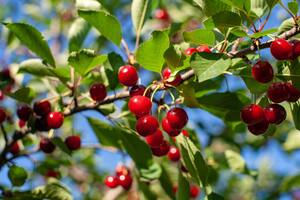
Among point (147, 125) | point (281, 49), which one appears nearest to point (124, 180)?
point (147, 125)

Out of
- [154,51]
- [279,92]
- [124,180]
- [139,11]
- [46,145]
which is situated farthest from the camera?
[124,180]

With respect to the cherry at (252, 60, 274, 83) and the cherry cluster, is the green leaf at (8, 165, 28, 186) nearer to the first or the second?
the cherry cluster

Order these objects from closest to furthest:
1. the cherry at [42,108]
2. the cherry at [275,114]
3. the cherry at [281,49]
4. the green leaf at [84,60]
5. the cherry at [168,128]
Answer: the cherry at [281,49] → the cherry at [275,114] → the cherry at [168,128] → the green leaf at [84,60] → the cherry at [42,108]

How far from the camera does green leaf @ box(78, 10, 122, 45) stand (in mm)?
2098

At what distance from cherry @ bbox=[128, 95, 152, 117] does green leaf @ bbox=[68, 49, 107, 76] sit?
0.31m

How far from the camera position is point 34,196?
2432mm

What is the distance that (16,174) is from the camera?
2506 millimetres

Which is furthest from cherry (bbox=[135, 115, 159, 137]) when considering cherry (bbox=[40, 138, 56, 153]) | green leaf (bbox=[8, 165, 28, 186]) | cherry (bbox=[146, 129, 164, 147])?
green leaf (bbox=[8, 165, 28, 186])

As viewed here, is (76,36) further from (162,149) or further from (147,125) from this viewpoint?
(147,125)

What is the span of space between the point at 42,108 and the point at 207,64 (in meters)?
0.93

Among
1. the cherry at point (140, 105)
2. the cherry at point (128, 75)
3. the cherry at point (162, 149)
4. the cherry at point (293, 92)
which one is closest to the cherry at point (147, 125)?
the cherry at point (140, 105)

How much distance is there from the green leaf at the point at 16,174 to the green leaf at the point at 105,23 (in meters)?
0.82

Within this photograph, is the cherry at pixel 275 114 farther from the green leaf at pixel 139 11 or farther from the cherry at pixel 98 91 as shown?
the green leaf at pixel 139 11

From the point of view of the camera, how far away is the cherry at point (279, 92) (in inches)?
69.7
